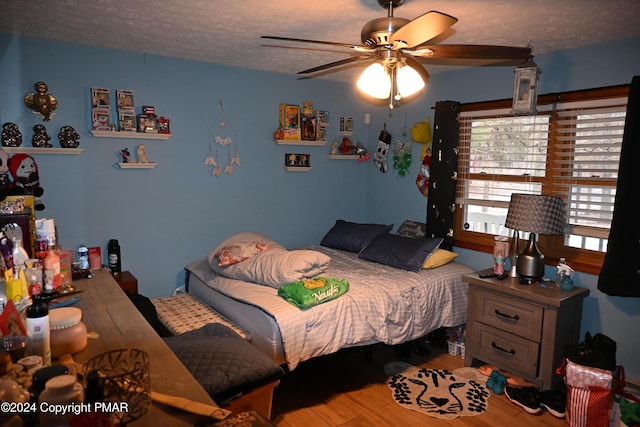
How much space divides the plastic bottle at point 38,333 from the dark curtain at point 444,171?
3.17 metres

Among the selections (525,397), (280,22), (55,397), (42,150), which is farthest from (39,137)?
(525,397)

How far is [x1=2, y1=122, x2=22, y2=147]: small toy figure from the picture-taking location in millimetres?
2924

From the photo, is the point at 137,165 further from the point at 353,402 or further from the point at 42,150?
the point at 353,402

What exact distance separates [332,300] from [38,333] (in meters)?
1.73

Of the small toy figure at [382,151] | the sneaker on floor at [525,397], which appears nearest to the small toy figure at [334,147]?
the small toy figure at [382,151]

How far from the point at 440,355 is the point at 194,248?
7.46ft

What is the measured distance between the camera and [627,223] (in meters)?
2.73

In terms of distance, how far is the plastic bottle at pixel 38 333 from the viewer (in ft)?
4.38

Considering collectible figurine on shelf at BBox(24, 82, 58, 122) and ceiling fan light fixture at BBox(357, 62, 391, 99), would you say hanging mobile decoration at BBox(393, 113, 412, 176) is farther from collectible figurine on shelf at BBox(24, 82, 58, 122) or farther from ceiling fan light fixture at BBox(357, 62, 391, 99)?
collectible figurine on shelf at BBox(24, 82, 58, 122)

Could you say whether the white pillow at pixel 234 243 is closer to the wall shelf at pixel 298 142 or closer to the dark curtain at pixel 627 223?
the wall shelf at pixel 298 142

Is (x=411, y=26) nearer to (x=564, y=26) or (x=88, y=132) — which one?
(x=564, y=26)

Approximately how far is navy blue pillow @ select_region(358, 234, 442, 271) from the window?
537 mm

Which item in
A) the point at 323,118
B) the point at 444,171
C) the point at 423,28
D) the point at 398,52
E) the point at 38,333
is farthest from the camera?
the point at 323,118

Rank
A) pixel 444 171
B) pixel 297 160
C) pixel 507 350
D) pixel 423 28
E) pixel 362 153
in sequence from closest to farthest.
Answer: pixel 423 28
pixel 507 350
pixel 444 171
pixel 297 160
pixel 362 153
